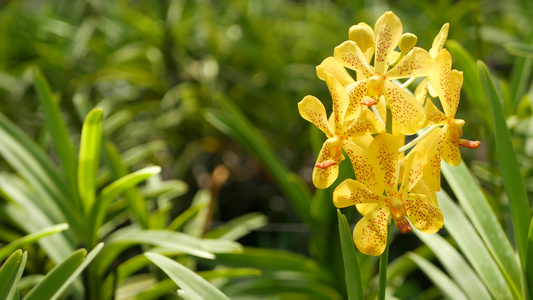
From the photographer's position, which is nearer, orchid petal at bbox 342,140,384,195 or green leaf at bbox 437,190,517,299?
orchid petal at bbox 342,140,384,195

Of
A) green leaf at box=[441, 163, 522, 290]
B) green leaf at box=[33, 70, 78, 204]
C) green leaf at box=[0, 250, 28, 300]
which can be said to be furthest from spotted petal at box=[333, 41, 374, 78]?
green leaf at box=[33, 70, 78, 204]

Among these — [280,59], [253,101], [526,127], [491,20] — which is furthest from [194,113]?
[491,20]

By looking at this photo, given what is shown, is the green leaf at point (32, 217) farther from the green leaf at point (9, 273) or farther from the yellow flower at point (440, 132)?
the yellow flower at point (440, 132)

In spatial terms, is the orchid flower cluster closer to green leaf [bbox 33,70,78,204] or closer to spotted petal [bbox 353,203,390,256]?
spotted petal [bbox 353,203,390,256]

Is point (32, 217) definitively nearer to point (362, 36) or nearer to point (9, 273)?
point (9, 273)

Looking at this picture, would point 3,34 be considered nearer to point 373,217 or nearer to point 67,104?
point 67,104

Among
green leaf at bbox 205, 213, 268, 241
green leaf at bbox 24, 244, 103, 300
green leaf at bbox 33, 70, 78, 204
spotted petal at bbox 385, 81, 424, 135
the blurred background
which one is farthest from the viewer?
the blurred background
